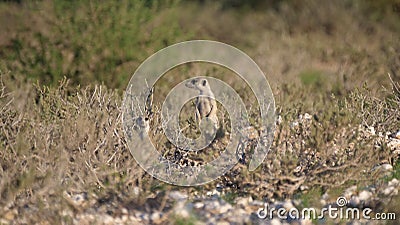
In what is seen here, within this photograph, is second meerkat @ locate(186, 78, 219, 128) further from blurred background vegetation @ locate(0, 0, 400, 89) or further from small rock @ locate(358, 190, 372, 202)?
blurred background vegetation @ locate(0, 0, 400, 89)

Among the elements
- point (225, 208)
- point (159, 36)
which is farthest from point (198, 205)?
point (159, 36)

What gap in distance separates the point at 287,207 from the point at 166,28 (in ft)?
12.0

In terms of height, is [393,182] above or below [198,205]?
above

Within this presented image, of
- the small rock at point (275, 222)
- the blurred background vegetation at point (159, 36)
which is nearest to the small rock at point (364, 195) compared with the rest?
the small rock at point (275, 222)

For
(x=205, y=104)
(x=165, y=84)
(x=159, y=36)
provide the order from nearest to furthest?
(x=205, y=104) < (x=165, y=84) < (x=159, y=36)

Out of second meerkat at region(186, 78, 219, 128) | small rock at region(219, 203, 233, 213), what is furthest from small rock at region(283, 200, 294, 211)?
second meerkat at region(186, 78, 219, 128)

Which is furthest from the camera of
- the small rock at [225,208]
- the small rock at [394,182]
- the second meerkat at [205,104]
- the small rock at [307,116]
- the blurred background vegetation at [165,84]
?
the small rock at [307,116]

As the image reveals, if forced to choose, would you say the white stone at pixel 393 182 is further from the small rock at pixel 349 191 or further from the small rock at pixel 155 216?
the small rock at pixel 155 216

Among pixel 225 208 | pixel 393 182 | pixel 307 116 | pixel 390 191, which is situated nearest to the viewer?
pixel 225 208

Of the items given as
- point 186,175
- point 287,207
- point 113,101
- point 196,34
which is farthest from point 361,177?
point 196,34

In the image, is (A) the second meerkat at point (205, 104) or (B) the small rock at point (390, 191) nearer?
(B) the small rock at point (390, 191)

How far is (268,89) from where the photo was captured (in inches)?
197

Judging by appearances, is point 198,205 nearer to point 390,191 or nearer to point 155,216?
point 155,216

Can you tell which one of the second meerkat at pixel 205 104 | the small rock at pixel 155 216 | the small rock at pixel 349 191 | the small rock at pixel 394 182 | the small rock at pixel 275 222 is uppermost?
the second meerkat at pixel 205 104
